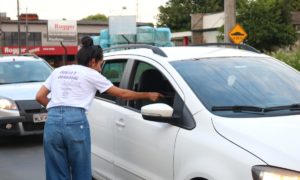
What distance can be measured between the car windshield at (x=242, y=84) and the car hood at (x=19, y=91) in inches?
204

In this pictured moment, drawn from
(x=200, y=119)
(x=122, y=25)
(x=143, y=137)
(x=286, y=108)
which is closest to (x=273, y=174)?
(x=200, y=119)

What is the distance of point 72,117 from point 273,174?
75.4 inches

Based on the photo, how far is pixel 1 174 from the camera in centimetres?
712

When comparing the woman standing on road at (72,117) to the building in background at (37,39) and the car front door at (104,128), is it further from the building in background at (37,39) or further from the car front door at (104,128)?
the building in background at (37,39)

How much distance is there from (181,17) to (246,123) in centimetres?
8342

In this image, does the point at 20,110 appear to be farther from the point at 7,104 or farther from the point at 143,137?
the point at 143,137

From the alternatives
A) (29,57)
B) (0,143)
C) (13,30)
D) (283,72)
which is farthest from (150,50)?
(13,30)

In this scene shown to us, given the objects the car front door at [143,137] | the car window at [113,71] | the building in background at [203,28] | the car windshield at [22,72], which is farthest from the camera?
the building in background at [203,28]

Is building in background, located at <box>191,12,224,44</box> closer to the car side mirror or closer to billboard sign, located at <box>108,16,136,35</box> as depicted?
billboard sign, located at <box>108,16,136,35</box>

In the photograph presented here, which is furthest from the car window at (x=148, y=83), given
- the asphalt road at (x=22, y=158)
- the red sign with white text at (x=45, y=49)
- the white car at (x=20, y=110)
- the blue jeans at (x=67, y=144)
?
the red sign with white text at (x=45, y=49)

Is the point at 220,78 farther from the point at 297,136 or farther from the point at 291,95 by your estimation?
the point at 297,136

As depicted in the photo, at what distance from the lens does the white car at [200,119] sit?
3.40m

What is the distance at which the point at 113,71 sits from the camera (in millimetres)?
5738

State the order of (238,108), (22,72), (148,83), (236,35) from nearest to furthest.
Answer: (238,108)
(148,83)
(22,72)
(236,35)
